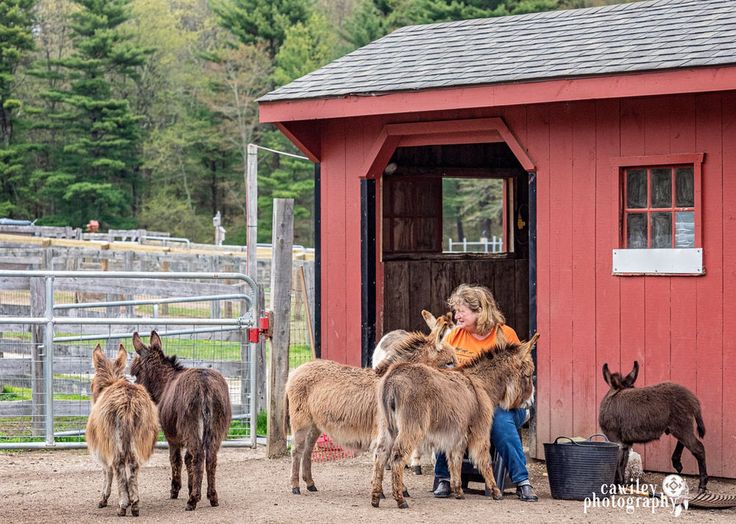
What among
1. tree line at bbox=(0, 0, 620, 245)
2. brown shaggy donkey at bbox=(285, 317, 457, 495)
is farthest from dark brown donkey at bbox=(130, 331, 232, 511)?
tree line at bbox=(0, 0, 620, 245)

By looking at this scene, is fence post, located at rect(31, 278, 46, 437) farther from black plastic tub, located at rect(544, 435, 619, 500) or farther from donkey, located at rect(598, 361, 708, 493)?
donkey, located at rect(598, 361, 708, 493)

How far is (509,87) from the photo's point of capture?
29.6 feet

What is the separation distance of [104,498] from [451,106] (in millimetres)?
4085

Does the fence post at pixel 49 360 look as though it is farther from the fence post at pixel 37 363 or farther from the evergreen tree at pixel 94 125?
the evergreen tree at pixel 94 125

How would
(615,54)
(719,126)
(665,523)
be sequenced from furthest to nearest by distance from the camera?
(615,54)
(719,126)
(665,523)

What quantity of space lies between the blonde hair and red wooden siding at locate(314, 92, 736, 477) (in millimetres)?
1338

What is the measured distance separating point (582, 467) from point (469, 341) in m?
1.15

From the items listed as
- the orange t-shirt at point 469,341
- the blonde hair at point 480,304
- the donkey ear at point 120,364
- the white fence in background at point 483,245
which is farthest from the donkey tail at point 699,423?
the white fence in background at point 483,245

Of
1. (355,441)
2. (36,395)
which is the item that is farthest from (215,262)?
(355,441)

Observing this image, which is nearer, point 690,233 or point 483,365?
point 483,365

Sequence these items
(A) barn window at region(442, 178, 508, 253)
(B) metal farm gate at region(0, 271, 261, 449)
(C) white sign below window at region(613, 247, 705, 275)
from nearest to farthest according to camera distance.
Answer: (C) white sign below window at region(613, 247, 705, 275) < (B) metal farm gate at region(0, 271, 261, 449) < (A) barn window at region(442, 178, 508, 253)

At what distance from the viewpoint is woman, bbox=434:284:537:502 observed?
7.77 metres

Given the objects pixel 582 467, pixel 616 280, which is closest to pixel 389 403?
pixel 582 467

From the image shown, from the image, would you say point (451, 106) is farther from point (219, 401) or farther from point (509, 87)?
point (219, 401)
